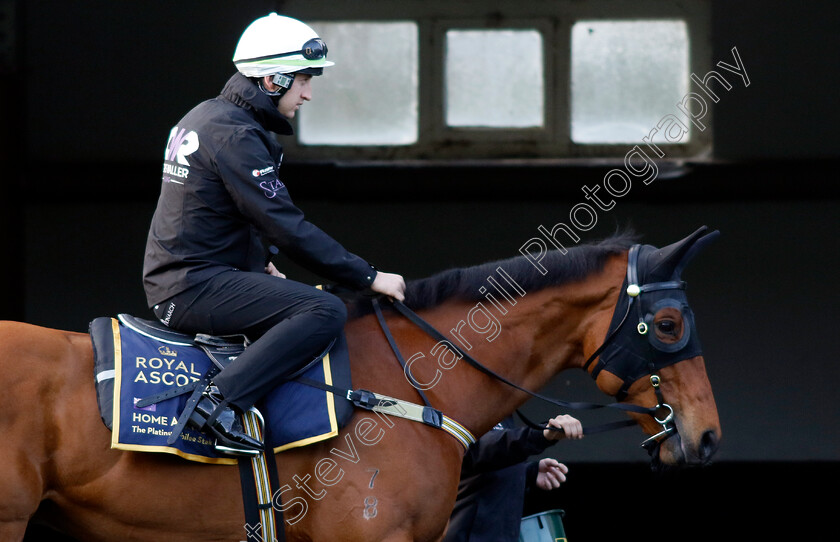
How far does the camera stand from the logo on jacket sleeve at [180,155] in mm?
2961

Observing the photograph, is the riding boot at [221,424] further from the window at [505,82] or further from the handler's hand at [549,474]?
the window at [505,82]

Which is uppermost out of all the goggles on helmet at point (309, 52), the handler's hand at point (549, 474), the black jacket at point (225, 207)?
the goggles on helmet at point (309, 52)

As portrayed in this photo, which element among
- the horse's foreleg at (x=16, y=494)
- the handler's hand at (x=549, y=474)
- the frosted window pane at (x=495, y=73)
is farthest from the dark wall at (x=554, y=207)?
the horse's foreleg at (x=16, y=494)

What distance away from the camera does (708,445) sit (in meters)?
3.10

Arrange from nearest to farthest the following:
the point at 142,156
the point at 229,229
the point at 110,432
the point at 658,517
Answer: the point at 110,432 < the point at 229,229 < the point at 658,517 < the point at 142,156

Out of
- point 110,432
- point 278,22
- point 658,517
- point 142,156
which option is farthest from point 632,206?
point 110,432

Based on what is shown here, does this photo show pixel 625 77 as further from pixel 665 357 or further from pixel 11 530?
pixel 11 530

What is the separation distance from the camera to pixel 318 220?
724 centimetres

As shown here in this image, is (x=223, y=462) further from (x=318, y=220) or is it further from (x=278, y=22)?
(x=318, y=220)

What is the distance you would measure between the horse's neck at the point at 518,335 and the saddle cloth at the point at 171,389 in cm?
41

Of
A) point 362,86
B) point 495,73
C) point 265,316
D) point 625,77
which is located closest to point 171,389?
point 265,316

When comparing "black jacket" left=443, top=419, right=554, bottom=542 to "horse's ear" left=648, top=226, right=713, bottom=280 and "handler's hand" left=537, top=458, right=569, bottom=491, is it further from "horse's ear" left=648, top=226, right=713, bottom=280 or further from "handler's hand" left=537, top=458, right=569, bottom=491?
"horse's ear" left=648, top=226, right=713, bottom=280

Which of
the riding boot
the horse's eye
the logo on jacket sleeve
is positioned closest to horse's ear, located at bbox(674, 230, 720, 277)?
the horse's eye

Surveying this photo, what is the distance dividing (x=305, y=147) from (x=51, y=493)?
470cm
